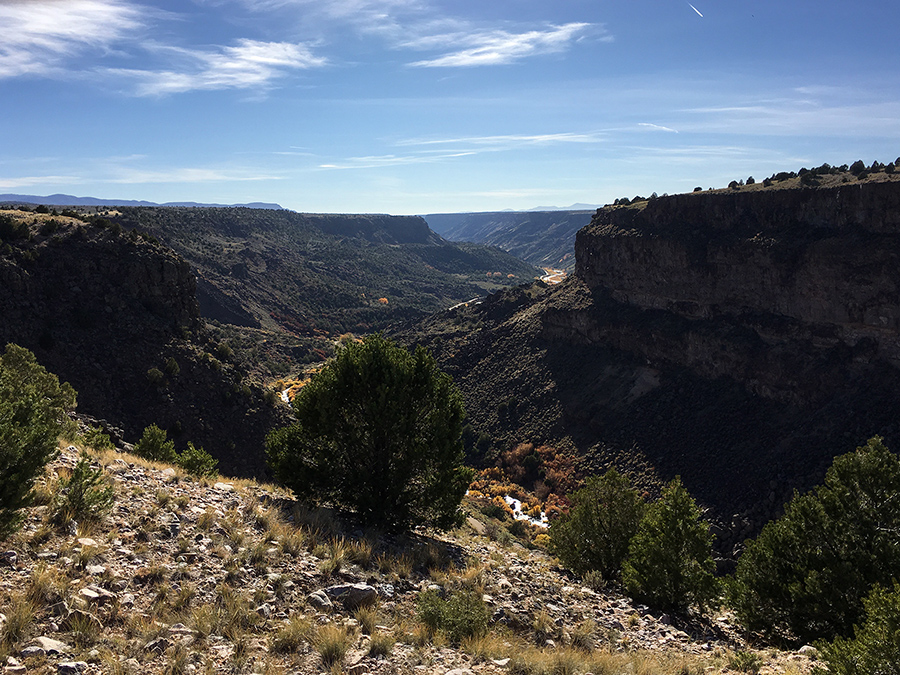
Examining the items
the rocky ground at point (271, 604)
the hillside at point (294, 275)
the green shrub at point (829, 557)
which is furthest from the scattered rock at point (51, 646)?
the hillside at point (294, 275)

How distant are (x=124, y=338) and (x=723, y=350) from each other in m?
42.5

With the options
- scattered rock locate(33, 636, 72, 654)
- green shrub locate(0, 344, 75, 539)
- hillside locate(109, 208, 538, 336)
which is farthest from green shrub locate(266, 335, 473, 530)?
hillside locate(109, 208, 538, 336)

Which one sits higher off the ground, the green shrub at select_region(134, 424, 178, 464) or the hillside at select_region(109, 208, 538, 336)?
the hillside at select_region(109, 208, 538, 336)

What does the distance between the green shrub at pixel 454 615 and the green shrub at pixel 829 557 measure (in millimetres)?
7134

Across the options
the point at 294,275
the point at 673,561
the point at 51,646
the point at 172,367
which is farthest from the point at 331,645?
the point at 294,275

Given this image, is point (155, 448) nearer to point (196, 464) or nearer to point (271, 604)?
point (196, 464)

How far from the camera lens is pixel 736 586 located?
42.8ft

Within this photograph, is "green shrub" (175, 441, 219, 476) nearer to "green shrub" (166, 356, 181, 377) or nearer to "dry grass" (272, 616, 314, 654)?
"dry grass" (272, 616, 314, 654)

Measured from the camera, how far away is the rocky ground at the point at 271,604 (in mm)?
7172

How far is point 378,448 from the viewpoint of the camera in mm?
14234

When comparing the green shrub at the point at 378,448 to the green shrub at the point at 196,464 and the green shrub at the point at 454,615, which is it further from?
the green shrub at the point at 196,464

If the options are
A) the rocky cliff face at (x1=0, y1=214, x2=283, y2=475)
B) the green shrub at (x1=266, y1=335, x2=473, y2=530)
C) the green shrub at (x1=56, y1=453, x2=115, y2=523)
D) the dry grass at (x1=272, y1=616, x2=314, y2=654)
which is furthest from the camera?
the rocky cliff face at (x1=0, y1=214, x2=283, y2=475)

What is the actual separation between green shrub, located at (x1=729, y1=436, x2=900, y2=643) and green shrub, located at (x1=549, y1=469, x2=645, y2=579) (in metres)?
3.35

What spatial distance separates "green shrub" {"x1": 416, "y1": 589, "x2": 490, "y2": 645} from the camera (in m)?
8.79
